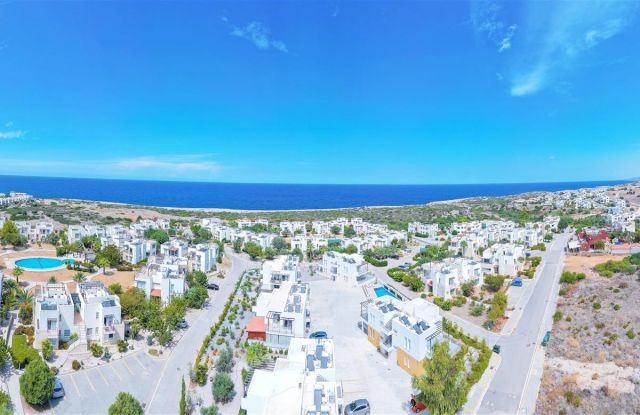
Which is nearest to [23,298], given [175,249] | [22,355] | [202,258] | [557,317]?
[22,355]

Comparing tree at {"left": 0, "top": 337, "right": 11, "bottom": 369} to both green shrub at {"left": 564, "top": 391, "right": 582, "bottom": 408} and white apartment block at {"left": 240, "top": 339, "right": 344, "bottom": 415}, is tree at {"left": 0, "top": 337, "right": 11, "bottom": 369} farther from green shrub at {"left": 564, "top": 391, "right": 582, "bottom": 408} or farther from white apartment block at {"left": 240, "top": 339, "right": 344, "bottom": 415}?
green shrub at {"left": 564, "top": 391, "right": 582, "bottom": 408}

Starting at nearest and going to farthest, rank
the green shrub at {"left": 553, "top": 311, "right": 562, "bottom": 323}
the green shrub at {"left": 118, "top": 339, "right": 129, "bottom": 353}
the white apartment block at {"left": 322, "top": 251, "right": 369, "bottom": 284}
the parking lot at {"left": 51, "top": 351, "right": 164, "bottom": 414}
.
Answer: the parking lot at {"left": 51, "top": 351, "right": 164, "bottom": 414} < the green shrub at {"left": 118, "top": 339, "right": 129, "bottom": 353} < the green shrub at {"left": 553, "top": 311, "right": 562, "bottom": 323} < the white apartment block at {"left": 322, "top": 251, "right": 369, "bottom": 284}

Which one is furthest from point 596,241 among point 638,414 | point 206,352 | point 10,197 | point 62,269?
point 10,197

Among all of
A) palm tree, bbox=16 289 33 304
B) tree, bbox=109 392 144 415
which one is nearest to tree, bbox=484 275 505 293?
tree, bbox=109 392 144 415

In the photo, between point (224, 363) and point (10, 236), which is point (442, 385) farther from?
point (10, 236)

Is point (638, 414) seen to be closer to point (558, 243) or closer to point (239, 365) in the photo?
point (239, 365)

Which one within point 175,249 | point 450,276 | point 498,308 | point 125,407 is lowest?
point 498,308
